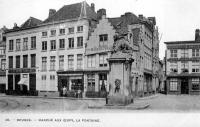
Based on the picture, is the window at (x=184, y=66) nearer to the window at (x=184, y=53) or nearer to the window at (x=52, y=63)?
the window at (x=184, y=53)

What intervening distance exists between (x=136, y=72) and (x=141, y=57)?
1.25m

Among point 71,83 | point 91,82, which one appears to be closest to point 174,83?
point 91,82

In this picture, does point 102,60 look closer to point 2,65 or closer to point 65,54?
point 65,54

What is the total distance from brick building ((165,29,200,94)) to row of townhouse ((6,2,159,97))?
226 inches

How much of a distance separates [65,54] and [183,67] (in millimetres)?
11017

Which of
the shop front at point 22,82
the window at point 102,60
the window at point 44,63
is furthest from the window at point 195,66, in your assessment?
the shop front at point 22,82

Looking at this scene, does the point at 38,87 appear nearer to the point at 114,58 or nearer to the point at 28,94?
the point at 28,94

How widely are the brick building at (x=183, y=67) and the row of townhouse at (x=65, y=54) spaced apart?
18.9 feet

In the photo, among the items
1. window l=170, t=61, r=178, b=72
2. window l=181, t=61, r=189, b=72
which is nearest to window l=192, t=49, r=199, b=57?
window l=181, t=61, r=189, b=72

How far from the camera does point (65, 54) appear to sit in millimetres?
15156

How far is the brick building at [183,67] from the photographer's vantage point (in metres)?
21.3
